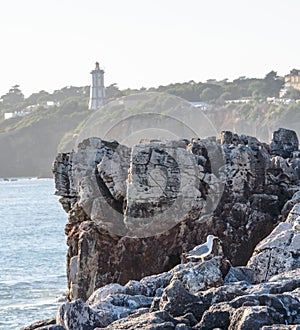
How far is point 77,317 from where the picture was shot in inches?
461

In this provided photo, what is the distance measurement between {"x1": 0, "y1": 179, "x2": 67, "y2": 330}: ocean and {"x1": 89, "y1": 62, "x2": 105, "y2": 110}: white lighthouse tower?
70687 mm

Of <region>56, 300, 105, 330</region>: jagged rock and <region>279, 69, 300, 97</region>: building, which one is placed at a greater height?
<region>56, 300, 105, 330</region>: jagged rock

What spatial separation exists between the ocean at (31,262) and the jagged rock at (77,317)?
53.0 ft

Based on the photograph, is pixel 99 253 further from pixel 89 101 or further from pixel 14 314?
pixel 89 101

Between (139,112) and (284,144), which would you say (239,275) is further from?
(139,112)

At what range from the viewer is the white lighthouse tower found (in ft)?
526

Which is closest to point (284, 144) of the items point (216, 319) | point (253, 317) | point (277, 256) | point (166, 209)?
point (166, 209)

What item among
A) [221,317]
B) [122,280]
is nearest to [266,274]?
[221,317]

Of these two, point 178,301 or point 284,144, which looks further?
point 284,144

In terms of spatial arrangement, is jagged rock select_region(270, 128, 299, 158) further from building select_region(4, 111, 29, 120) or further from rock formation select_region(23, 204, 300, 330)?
building select_region(4, 111, 29, 120)

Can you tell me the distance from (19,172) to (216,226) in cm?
14279

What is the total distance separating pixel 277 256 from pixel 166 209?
8706 mm

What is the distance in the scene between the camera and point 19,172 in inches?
6521

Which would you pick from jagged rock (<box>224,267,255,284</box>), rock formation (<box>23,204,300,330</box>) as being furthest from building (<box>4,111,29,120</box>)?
rock formation (<box>23,204,300,330</box>)
